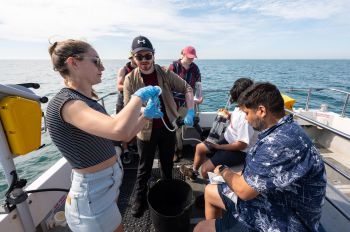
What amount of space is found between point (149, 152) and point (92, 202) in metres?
1.28

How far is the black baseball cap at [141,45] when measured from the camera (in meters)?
2.37

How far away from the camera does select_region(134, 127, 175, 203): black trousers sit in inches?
105

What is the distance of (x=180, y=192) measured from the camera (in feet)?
8.64

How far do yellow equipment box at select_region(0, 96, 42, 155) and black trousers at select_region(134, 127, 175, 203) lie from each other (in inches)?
47.6

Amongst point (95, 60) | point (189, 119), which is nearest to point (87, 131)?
point (95, 60)

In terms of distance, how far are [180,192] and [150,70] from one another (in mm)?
1533

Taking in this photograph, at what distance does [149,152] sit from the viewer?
2713mm

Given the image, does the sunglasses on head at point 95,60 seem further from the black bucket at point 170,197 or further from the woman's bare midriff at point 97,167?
the black bucket at point 170,197

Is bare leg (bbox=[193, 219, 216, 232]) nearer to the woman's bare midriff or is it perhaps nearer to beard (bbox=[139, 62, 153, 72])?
the woman's bare midriff

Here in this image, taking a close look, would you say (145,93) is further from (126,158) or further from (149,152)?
(126,158)

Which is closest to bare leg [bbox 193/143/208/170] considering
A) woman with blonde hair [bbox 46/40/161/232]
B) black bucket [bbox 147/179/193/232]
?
black bucket [bbox 147/179/193/232]

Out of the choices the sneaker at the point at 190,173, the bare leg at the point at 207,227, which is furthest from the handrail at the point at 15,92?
the sneaker at the point at 190,173

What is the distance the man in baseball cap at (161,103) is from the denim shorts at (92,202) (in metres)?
1.09

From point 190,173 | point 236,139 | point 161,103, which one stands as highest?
point 161,103
